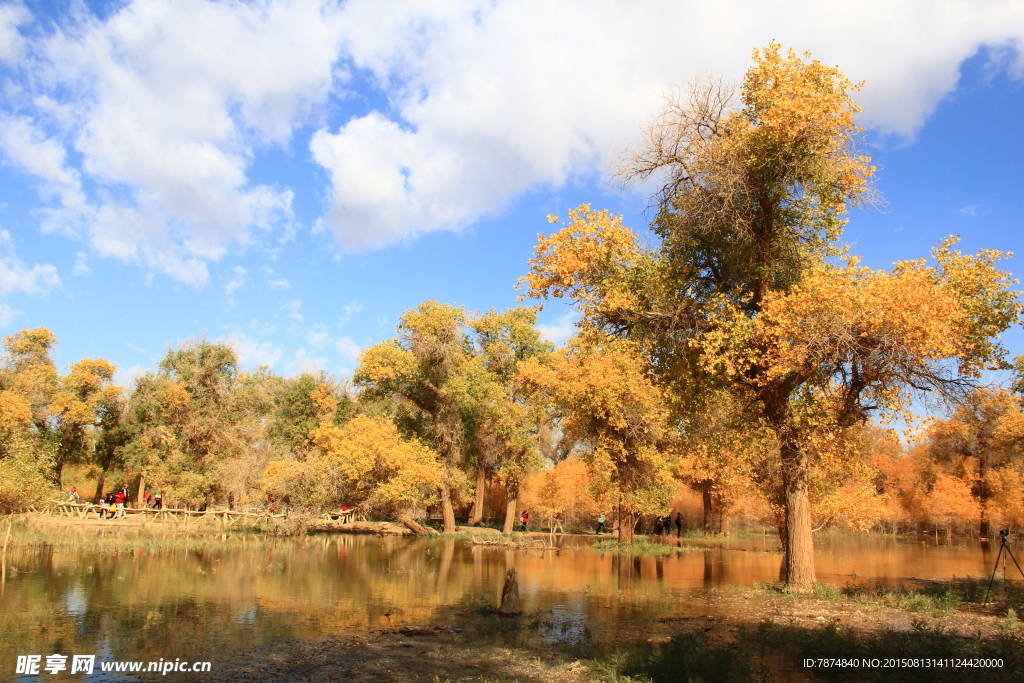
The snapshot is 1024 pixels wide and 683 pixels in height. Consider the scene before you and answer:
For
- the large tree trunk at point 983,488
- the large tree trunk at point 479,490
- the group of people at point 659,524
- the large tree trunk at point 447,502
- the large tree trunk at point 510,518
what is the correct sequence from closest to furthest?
the large tree trunk at point 447,502 < the large tree trunk at point 510,518 < the group of people at point 659,524 < the large tree trunk at point 983,488 < the large tree trunk at point 479,490

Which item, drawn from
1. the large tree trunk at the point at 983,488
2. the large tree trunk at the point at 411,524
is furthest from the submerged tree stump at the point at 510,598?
the large tree trunk at the point at 983,488

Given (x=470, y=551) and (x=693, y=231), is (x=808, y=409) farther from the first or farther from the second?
(x=470, y=551)

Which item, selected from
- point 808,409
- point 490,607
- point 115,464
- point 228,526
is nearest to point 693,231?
point 808,409

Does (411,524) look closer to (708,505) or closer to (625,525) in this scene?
(625,525)

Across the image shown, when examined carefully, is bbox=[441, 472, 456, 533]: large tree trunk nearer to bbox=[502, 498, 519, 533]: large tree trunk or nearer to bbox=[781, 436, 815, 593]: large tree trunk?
bbox=[502, 498, 519, 533]: large tree trunk

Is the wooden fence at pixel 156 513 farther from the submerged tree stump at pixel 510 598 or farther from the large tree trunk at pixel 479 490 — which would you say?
the submerged tree stump at pixel 510 598

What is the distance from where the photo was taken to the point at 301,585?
53.5 ft

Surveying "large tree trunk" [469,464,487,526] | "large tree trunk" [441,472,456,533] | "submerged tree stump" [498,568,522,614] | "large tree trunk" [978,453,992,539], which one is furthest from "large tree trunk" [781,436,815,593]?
"large tree trunk" [978,453,992,539]

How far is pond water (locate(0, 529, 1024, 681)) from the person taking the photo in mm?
10539

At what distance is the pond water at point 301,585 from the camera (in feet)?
34.6

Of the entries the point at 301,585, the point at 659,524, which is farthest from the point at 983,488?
the point at 301,585

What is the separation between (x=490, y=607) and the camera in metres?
13.4

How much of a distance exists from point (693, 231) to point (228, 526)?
26.8 metres

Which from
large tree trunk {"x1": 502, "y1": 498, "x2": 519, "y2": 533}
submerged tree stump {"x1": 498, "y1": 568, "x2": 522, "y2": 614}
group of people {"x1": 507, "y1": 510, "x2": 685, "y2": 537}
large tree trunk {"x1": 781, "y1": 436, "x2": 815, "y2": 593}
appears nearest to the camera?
submerged tree stump {"x1": 498, "y1": 568, "x2": 522, "y2": 614}
